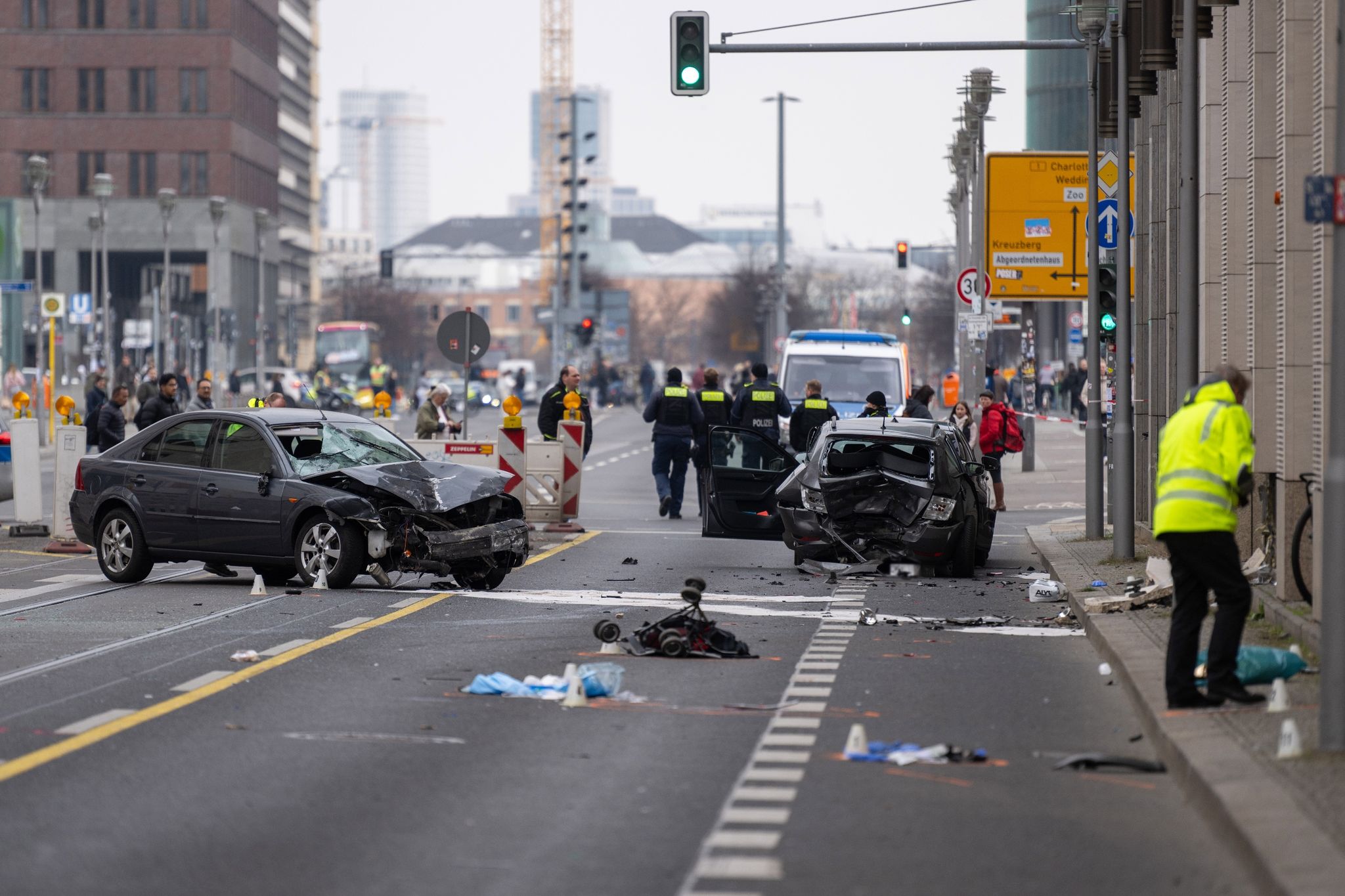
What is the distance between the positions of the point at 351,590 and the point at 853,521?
14.7 feet

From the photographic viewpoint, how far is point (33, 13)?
101375 millimetres

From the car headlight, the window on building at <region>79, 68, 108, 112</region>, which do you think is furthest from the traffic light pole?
the window on building at <region>79, 68, 108, 112</region>

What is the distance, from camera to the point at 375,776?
26.8 ft

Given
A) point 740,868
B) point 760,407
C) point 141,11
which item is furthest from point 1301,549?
point 141,11

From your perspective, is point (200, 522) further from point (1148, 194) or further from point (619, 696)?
point (1148, 194)

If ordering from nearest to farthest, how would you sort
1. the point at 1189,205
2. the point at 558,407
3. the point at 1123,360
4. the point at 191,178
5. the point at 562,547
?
the point at 1189,205 < the point at 1123,360 < the point at 562,547 < the point at 558,407 < the point at 191,178

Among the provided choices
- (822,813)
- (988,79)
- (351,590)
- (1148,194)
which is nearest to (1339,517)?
(822,813)

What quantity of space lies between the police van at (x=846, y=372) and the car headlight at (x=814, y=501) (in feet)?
53.6

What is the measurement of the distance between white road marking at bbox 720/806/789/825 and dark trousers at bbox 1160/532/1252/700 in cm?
268

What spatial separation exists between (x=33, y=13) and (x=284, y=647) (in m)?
96.2

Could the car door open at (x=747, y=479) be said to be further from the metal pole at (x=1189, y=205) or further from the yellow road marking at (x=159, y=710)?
the yellow road marking at (x=159, y=710)

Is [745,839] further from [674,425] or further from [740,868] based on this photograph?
[674,425]

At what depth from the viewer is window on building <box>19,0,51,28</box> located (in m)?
101

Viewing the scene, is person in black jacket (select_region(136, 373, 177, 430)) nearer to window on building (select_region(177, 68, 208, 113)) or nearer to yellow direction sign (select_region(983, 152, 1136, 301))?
yellow direction sign (select_region(983, 152, 1136, 301))
